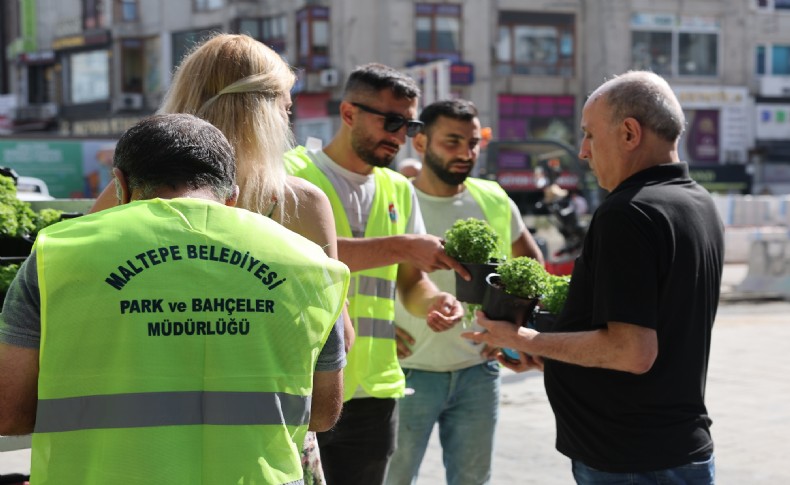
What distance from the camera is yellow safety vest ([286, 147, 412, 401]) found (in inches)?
157

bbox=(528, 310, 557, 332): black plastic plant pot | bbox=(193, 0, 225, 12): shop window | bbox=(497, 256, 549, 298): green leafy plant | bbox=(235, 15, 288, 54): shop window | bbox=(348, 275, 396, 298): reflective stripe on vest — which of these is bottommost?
bbox=(528, 310, 557, 332): black plastic plant pot

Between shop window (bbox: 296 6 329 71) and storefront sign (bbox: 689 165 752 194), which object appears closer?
shop window (bbox: 296 6 329 71)

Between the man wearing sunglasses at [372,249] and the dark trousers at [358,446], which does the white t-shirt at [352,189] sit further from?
the dark trousers at [358,446]

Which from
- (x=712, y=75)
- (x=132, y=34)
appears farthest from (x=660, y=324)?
(x=132, y=34)

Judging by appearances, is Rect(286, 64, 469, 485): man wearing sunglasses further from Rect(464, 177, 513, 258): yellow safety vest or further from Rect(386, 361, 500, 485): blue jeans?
Rect(464, 177, 513, 258): yellow safety vest

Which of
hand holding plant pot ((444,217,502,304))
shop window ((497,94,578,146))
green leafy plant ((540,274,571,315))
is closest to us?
green leafy plant ((540,274,571,315))

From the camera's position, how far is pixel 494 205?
5.18m

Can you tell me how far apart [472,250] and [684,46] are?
46903mm

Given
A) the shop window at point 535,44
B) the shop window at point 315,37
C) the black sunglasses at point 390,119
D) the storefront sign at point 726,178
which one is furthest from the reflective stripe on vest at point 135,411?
the storefront sign at point 726,178

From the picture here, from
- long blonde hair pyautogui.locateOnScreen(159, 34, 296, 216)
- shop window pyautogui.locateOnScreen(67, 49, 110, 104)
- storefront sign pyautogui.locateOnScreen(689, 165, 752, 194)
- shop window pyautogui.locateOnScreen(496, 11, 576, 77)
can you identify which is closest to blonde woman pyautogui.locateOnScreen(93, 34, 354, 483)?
long blonde hair pyautogui.locateOnScreen(159, 34, 296, 216)

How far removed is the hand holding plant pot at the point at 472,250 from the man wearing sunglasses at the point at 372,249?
0.04 m

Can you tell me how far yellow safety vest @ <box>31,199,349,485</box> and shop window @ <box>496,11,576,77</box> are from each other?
44493mm

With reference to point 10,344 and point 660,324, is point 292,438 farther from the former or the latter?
point 660,324

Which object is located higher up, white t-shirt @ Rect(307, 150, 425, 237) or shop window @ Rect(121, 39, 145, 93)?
shop window @ Rect(121, 39, 145, 93)
